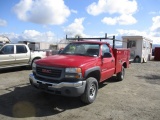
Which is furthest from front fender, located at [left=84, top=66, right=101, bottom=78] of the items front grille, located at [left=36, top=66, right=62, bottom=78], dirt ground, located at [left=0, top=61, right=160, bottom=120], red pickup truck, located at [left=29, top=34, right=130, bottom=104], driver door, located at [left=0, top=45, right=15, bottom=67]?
driver door, located at [left=0, top=45, right=15, bottom=67]

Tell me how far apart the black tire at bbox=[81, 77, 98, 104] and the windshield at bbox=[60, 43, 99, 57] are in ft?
3.41

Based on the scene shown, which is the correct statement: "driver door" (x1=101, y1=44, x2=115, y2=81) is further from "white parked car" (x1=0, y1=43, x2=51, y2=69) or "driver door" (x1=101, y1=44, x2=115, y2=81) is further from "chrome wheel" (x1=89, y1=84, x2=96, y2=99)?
"white parked car" (x1=0, y1=43, x2=51, y2=69)

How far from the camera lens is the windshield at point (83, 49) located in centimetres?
655

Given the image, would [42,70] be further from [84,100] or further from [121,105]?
[121,105]

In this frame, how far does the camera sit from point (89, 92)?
564 cm

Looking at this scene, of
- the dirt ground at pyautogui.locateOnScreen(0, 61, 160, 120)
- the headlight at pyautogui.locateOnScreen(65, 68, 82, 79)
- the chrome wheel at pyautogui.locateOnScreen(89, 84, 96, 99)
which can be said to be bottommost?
the dirt ground at pyautogui.locateOnScreen(0, 61, 160, 120)

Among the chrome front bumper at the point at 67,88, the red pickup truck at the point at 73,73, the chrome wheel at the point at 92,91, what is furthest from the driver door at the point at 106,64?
the chrome front bumper at the point at 67,88

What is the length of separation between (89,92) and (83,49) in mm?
1753

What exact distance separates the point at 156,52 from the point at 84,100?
917 inches

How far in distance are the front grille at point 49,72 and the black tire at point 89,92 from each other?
35.1 inches

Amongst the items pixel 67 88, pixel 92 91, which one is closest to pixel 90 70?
pixel 92 91

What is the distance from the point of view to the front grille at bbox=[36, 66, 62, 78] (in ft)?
17.4

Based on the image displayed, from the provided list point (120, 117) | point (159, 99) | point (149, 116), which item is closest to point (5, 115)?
point (120, 117)

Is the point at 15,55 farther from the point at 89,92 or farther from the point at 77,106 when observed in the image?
the point at 89,92
